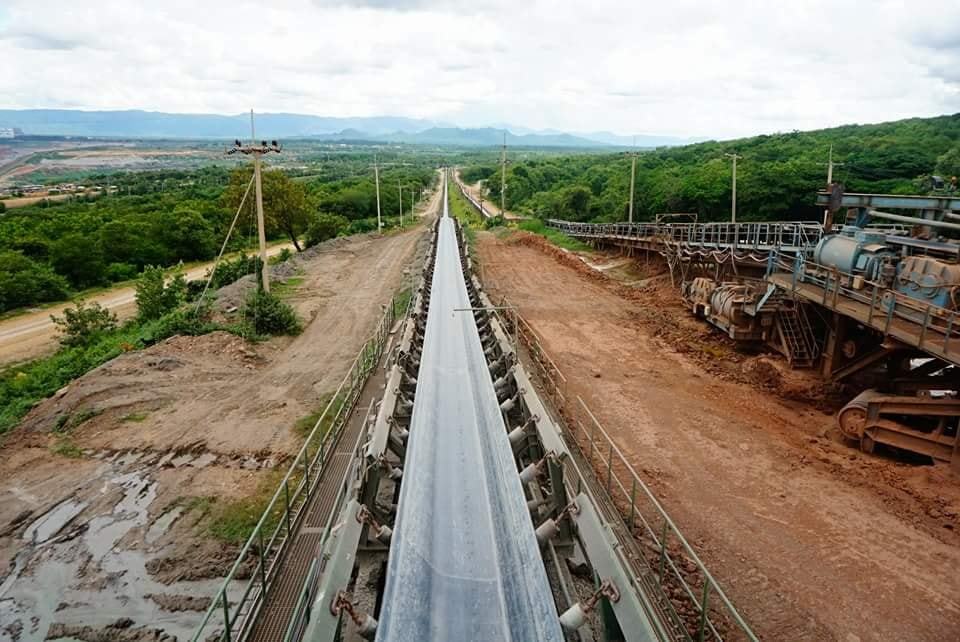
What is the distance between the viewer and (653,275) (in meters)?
30.2

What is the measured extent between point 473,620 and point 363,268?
3180 cm

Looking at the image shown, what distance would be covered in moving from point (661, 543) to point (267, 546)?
4.86 metres

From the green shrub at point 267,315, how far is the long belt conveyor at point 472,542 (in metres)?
12.1

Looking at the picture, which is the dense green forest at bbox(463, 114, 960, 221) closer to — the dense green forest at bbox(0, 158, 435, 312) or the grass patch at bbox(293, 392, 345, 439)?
the dense green forest at bbox(0, 158, 435, 312)

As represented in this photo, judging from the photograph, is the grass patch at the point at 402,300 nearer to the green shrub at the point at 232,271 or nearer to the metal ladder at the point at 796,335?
the green shrub at the point at 232,271

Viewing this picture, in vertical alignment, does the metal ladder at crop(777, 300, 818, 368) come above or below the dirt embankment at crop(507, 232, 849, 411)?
above

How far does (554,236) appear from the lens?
154 feet

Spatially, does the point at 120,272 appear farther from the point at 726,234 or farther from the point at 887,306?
the point at 887,306

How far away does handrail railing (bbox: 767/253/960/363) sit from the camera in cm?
1070

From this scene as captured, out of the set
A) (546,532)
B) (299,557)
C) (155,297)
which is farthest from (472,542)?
(155,297)

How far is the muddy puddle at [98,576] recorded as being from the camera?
8.26m

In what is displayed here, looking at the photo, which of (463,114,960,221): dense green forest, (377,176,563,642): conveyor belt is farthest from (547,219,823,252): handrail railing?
(377,176,563,642): conveyor belt

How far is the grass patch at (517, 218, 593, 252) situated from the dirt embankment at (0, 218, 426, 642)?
76.5 feet

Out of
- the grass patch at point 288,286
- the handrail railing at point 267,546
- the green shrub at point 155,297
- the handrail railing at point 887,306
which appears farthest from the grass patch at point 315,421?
the grass patch at point 288,286
